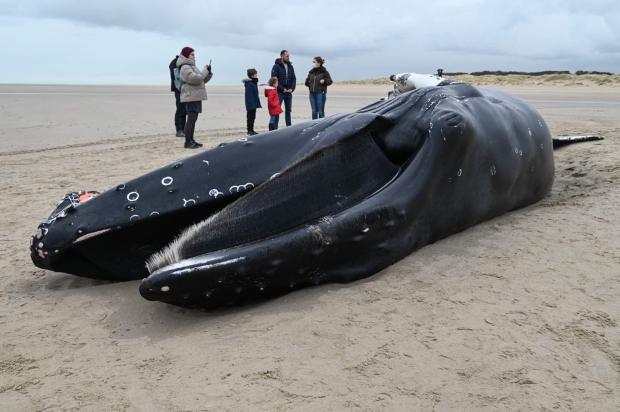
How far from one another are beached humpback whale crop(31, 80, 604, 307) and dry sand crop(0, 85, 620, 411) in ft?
0.55

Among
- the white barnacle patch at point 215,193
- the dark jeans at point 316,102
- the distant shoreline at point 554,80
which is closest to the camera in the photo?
the white barnacle patch at point 215,193

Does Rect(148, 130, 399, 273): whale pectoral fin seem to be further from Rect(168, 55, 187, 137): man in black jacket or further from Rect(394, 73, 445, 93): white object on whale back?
Rect(168, 55, 187, 137): man in black jacket

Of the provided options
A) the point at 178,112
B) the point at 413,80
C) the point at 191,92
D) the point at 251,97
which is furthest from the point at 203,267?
the point at 178,112

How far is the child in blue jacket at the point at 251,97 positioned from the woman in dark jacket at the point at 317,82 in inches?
68.8

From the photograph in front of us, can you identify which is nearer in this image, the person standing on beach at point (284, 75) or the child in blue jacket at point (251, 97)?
the child in blue jacket at point (251, 97)

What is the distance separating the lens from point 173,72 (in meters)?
13.7

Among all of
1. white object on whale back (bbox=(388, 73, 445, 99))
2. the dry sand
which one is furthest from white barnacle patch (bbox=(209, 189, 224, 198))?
white object on whale back (bbox=(388, 73, 445, 99))

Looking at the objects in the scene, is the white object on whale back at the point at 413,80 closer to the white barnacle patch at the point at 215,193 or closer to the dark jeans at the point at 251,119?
the white barnacle patch at the point at 215,193

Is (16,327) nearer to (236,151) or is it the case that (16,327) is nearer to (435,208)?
(236,151)

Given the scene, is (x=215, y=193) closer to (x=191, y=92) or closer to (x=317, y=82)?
(x=191, y=92)

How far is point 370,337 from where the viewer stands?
2.97m

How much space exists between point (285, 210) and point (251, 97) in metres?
10.5

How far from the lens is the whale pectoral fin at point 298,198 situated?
135 inches

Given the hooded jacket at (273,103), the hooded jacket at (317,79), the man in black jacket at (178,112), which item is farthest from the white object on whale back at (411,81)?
the hooded jacket at (317,79)
